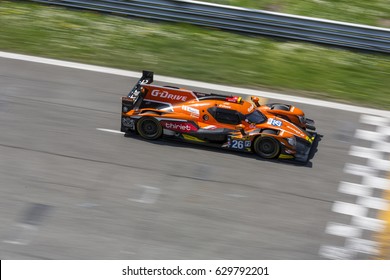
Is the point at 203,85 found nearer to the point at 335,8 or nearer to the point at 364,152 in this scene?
the point at 364,152

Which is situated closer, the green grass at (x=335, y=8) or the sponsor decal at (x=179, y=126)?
the sponsor decal at (x=179, y=126)

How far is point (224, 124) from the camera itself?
14.9 m

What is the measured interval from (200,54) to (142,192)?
24.8 feet

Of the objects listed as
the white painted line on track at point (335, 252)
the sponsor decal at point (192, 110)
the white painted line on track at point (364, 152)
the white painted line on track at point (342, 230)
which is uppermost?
the sponsor decal at point (192, 110)

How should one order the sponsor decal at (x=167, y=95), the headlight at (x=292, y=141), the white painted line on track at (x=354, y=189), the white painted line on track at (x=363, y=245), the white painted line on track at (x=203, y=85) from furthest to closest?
the white painted line on track at (x=203, y=85)
the sponsor decal at (x=167, y=95)
the headlight at (x=292, y=141)
the white painted line on track at (x=354, y=189)
the white painted line on track at (x=363, y=245)

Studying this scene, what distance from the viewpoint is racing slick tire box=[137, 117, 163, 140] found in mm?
15258

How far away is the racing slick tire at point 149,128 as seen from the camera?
601 inches

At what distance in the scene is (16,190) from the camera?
528 inches

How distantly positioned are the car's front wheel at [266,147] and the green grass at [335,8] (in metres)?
8.64

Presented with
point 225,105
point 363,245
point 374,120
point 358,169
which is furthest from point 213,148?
point 374,120

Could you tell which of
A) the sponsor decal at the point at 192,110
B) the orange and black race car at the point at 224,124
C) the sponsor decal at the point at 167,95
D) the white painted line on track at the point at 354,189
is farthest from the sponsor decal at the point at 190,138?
the white painted line on track at the point at 354,189

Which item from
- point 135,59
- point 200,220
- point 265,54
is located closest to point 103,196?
point 200,220

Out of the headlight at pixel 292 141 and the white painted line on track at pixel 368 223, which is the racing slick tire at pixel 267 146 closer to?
the headlight at pixel 292 141

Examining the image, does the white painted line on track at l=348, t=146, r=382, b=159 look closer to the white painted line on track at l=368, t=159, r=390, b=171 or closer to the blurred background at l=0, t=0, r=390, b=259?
the blurred background at l=0, t=0, r=390, b=259
